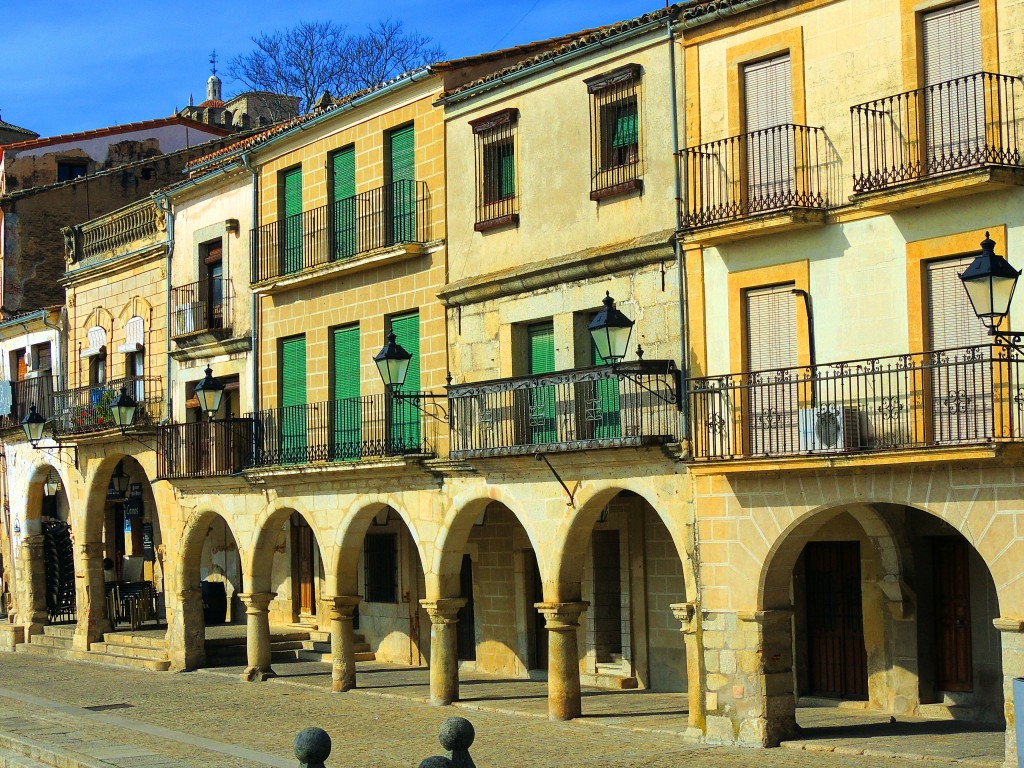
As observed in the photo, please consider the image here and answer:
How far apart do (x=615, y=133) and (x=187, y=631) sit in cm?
1293

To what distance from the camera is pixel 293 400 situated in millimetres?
26109

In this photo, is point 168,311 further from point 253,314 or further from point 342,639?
point 342,639

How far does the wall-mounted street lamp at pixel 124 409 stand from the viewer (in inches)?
1123

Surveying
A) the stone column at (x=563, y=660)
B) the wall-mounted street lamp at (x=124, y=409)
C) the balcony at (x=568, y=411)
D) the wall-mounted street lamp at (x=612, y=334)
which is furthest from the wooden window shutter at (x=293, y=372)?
the wall-mounted street lamp at (x=612, y=334)

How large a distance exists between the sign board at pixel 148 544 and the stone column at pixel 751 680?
20.0 m

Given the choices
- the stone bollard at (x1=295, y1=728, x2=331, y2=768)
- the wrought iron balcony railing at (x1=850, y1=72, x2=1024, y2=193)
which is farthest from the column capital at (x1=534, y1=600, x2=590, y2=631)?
the stone bollard at (x1=295, y1=728, x2=331, y2=768)

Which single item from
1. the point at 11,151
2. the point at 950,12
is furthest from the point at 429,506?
the point at 11,151

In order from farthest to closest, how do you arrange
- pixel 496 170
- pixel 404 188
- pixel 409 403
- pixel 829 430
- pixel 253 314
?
pixel 253 314
pixel 404 188
pixel 409 403
pixel 496 170
pixel 829 430

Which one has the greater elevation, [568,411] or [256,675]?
[568,411]

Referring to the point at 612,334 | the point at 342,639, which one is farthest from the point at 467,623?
the point at 612,334

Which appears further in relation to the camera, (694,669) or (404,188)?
(404,188)

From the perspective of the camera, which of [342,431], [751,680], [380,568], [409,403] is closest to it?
[751,680]

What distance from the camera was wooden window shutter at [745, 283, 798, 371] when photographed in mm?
17500

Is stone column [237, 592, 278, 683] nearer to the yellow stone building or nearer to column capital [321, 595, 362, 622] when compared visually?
the yellow stone building
